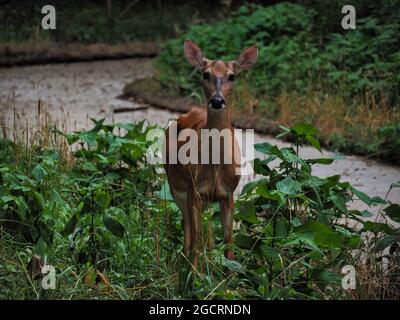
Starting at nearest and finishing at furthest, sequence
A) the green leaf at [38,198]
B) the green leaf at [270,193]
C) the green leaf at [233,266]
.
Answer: the green leaf at [233,266] → the green leaf at [270,193] → the green leaf at [38,198]

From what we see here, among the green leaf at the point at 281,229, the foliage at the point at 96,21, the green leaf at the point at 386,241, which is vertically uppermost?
the foliage at the point at 96,21

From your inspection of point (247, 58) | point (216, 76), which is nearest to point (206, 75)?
point (216, 76)

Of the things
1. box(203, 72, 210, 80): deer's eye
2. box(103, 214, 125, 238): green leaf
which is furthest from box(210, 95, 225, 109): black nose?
box(103, 214, 125, 238): green leaf

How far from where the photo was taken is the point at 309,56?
1277 cm

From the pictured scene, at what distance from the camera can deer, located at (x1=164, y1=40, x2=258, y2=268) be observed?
17.5 ft

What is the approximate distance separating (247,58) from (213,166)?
28.7 inches

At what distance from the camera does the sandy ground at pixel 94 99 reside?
8852 mm

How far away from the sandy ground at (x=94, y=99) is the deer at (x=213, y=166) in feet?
7.85

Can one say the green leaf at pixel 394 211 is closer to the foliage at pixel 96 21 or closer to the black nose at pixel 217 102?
the black nose at pixel 217 102

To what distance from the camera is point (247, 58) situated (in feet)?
18.6

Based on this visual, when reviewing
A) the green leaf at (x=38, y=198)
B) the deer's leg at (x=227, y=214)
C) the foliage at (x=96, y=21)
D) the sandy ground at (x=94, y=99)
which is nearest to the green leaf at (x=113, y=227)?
the green leaf at (x=38, y=198)

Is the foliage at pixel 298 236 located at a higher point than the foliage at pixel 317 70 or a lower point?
lower

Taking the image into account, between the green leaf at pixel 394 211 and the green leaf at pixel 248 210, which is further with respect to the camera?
the green leaf at pixel 394 211
